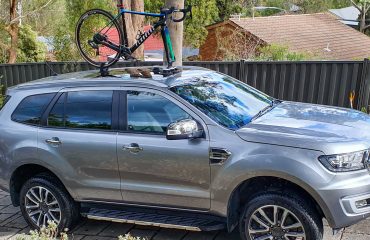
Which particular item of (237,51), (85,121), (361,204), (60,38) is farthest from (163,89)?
(237,51)

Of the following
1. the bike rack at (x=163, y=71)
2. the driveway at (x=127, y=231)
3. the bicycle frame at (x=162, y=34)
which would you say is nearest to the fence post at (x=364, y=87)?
the bicycle frame at (x=162, y=34)

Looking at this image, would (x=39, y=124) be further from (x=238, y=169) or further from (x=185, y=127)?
(x=238, y=169)

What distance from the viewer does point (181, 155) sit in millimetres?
4133

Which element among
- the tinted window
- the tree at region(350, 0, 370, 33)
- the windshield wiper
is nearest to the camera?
the windshield wiper

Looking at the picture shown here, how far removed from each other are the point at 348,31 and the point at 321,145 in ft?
89.5

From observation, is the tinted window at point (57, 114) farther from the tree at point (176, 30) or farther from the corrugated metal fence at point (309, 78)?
the corrugated metal fence at point (309, 78)

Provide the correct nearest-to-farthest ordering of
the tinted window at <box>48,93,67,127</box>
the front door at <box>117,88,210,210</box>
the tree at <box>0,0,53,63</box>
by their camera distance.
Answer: the front door at <box>117,88,210,210</box>
the tinted window at <box>48,93,67,127</box>
the tree at <box>0,0,53,63</box>

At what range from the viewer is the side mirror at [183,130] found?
3951mm

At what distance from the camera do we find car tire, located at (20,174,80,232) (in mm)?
4840

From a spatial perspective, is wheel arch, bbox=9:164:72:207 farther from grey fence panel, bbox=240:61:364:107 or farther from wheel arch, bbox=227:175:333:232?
grey fence panel, bbox=240:61:364:107

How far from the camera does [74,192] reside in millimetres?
4746

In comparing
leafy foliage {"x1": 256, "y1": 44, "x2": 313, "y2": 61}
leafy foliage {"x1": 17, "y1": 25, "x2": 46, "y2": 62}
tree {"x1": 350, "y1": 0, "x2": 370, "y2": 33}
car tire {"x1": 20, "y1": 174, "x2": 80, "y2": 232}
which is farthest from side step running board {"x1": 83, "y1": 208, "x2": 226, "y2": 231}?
tree {"x1": 350, "y1": 0, "x2": 370, "y2": 33}

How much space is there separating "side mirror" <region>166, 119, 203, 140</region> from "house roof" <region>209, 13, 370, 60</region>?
17.7 m

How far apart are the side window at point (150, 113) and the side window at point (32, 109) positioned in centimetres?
110
